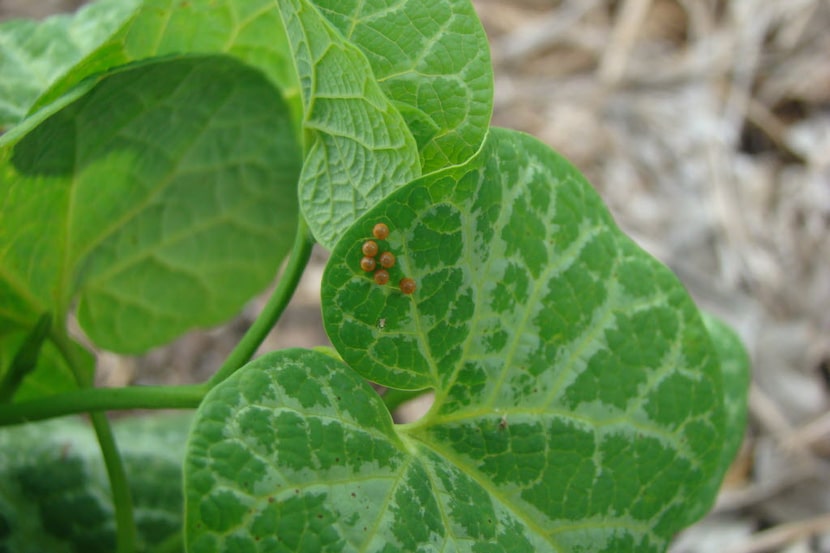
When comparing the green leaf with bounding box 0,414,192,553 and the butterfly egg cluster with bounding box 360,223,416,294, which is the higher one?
the butterfly egg cluster with bounding box 360,223,416,294

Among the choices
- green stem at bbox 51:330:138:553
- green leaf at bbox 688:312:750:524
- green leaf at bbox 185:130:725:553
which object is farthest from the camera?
green leaf at bbox 688:312:750:524

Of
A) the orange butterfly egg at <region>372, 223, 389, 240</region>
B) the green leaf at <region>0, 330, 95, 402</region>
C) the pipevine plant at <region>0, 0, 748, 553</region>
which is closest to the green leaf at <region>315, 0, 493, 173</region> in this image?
the pipevine plant at <region>0, 0, 748, 553</region>

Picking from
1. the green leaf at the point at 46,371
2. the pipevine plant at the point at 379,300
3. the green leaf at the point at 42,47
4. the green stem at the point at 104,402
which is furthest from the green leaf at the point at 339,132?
the green leaf at the point at 46,371

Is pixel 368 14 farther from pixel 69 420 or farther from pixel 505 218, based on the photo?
pixel 69 420

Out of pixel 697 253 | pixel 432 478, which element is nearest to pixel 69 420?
pixel 432 478

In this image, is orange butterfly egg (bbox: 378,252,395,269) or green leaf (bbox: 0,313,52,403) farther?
green leaf (bbox: 0,313,52,403)

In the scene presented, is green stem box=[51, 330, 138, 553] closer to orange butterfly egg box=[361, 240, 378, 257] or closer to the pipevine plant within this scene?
the pipevine plant

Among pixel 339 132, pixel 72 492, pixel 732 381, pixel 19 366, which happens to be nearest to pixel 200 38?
pixel 339 132
